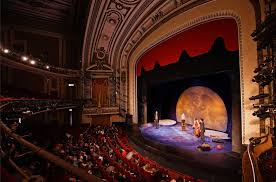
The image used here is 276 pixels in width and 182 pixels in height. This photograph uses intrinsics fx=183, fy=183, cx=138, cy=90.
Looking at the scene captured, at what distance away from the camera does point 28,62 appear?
6414mm

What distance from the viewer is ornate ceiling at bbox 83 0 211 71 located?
555cm

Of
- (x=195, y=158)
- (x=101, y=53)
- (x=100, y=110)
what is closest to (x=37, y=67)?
(x=101, y=53)

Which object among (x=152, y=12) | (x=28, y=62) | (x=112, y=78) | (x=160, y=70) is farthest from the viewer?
(x=112, y=78)

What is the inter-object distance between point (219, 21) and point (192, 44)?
88 centimetres

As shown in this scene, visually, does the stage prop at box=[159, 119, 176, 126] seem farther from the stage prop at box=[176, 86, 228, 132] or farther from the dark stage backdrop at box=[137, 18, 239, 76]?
the dark stage backdrop at box=[137, 18, 239, 76]

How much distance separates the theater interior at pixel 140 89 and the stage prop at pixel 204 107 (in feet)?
0.13

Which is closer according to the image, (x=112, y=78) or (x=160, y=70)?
(x=160, y=70)

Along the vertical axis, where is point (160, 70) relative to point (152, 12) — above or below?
below

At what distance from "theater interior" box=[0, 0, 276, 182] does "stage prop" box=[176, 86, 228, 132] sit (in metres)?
0.04

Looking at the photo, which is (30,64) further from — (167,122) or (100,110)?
(167,122)

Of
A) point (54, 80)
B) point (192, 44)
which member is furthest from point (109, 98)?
point (192, 44)

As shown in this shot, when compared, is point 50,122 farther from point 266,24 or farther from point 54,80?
point 266,24

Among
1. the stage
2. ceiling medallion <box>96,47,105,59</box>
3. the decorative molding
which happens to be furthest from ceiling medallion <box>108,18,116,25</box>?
the stage

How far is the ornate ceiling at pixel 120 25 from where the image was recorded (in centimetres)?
555
